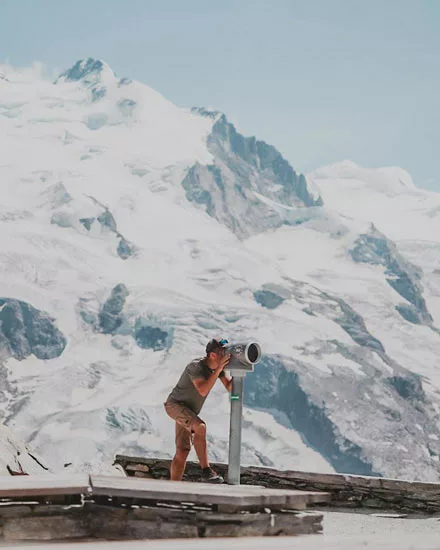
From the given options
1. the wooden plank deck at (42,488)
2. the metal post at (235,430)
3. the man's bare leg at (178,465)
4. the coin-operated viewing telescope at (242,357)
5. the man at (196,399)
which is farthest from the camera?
the man's bare leg at (178,465)

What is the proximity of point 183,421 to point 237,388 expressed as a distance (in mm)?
843

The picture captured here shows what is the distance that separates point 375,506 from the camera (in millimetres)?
13305

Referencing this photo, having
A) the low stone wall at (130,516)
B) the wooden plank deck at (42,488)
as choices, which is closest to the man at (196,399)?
the low stone wall at (130,516)

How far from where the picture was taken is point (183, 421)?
10.7 metres

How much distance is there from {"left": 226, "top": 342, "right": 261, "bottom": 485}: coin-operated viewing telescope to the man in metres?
0.10

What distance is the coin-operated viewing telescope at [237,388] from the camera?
10156 millimetres

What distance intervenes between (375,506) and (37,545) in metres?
7.91

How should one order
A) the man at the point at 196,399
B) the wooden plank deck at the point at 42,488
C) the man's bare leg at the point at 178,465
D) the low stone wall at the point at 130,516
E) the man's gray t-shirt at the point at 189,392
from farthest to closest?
the man's bare leg at the point at 178,465 → the man's gray t-shirt at the point at 189,392 → the man at the point at 196,399 → the low stone wall at the point at 130,516 → the wooden plank deck at the point at 42,488

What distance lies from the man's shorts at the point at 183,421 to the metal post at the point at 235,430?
A: 0.48 m

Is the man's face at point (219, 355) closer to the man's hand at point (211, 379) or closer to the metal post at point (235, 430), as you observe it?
the man's hand at point (211, 379)

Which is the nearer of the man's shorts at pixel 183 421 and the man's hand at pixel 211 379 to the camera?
the man's hand at pixel 211 379

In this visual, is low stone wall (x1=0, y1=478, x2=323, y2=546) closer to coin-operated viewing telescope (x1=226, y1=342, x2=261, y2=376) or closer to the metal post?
the metal post

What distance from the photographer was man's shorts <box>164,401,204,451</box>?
34.9 feet

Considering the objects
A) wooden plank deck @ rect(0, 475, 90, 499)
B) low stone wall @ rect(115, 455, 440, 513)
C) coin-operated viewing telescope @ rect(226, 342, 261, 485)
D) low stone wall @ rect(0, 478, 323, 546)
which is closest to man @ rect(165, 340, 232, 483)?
coin-operated viewing telescope @ rect(226, 342, 261, 485)
